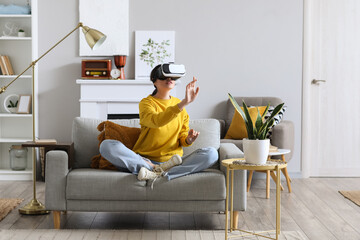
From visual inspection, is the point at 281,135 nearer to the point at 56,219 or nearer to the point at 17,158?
the point at 56,219

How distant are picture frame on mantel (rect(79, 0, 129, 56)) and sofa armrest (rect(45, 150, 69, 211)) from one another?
7.70 feet

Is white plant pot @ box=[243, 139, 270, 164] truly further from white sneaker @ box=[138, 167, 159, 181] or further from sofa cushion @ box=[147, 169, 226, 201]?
white sneaker @ box=[138, 167, 159, 181]

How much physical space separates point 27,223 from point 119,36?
2544 millimetres

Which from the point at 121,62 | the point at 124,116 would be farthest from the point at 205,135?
the point at 121,62

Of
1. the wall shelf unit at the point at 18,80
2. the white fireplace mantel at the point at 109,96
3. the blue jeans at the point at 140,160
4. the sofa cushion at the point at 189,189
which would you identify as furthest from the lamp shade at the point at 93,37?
the wall shelf unit at the point at 18,80

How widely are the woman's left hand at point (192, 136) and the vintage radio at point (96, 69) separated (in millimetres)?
2101

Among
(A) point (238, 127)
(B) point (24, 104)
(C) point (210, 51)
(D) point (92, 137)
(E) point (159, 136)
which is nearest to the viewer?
(E) point (159, 136)

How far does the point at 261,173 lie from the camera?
5.73m

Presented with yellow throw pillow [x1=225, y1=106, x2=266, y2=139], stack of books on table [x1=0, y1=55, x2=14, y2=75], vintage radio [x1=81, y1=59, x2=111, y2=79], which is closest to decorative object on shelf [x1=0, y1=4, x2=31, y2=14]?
stack of books on table [x1=0, y1=55, x2=14, y2=75]

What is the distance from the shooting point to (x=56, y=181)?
360cm

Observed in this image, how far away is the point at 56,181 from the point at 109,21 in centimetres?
258

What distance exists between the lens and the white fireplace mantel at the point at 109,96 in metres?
5.62

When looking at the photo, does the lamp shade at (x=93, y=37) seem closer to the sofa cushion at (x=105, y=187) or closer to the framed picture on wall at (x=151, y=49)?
the sofa cushion at (x=105, y=187)

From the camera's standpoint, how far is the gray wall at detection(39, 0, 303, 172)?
5793 mm
